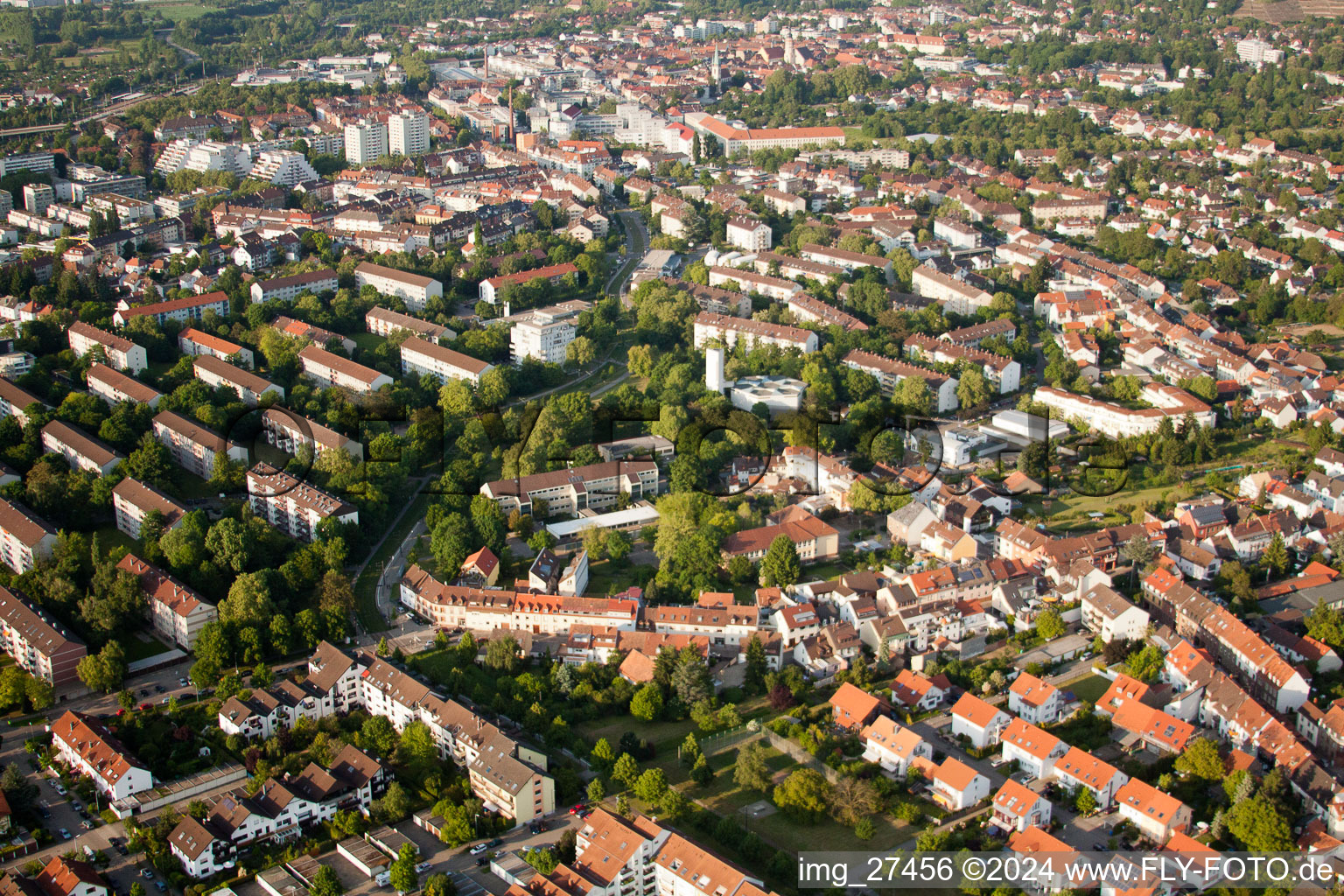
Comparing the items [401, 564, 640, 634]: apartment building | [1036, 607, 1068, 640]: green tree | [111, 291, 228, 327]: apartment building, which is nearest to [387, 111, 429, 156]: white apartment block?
[111, 291, 228, 327]: apartment building

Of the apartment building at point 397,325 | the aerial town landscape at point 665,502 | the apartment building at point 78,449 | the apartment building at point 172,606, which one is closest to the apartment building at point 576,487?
the aerial town landscape at point 665,502

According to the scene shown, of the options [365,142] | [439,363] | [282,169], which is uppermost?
[365,142]

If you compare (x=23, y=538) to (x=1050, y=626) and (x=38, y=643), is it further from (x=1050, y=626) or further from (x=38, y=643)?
(x=1050, y=626)

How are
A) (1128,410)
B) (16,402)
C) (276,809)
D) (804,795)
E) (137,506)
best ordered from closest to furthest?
(276,809), (804,795), (137,506), (16,402), (1128,410)

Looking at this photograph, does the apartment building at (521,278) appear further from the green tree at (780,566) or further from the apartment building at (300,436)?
the green tree at (780,566)

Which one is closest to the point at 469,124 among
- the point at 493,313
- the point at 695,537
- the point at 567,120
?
the point at 567,120

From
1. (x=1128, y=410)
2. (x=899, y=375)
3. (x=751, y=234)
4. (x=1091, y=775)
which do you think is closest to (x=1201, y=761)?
(x=1091, y=775)
